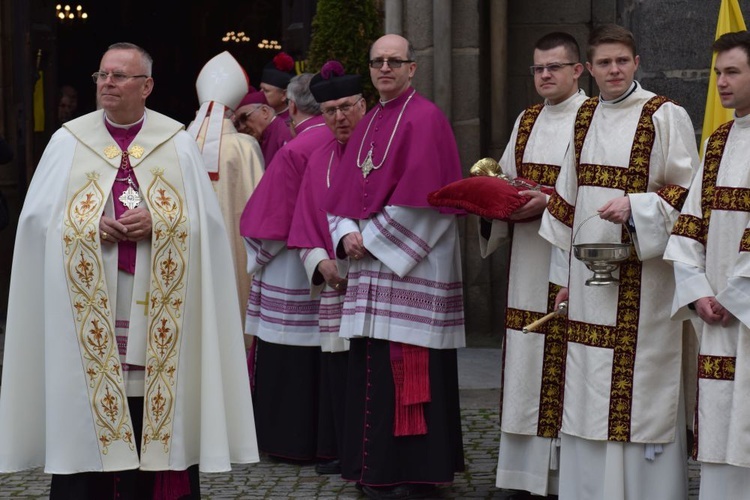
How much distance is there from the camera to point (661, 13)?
8484mm

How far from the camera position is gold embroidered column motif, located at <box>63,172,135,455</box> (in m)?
5.79

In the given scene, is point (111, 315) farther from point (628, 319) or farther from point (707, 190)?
point (707, 190)

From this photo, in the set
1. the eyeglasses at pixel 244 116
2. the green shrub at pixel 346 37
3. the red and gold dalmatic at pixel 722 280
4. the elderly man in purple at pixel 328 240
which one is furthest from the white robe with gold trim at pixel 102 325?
the green shrub at pixel 346 37

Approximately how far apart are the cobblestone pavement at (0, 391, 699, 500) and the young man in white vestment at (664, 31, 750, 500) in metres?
1.48

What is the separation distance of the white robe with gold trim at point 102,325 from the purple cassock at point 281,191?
201 centimetres

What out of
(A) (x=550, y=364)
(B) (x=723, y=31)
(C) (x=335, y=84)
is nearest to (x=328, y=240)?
(C) (x=335, y=84)

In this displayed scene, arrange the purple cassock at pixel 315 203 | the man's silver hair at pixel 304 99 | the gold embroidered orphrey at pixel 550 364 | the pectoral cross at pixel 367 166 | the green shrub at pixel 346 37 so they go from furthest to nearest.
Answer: the green shrub at pixel 346 37 → the man's silver hair at pixel 304 99 → the purple cassock at pixel 315 203 → the pectoral cross at pixel 367 166 → the gold embroidered orphrey at pixel 550 364

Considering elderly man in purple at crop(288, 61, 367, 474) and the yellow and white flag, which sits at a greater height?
the yellow and white flag

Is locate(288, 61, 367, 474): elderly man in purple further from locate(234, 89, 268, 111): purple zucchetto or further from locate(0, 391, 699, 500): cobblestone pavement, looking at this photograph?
locate(234, 89, 268, 111): purple zucchetto

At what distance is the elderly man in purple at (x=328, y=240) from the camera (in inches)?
298

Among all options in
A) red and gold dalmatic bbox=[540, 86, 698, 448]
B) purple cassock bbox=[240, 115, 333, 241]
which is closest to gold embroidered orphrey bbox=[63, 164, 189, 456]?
red and gold dalmatic bbox=[540, 86, 698, 448]

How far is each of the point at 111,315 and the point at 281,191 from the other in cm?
235

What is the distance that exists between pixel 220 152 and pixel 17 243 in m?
3.00

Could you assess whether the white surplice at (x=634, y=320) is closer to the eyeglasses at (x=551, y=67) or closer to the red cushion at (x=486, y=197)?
the red cushion at (x=486, y=197)
